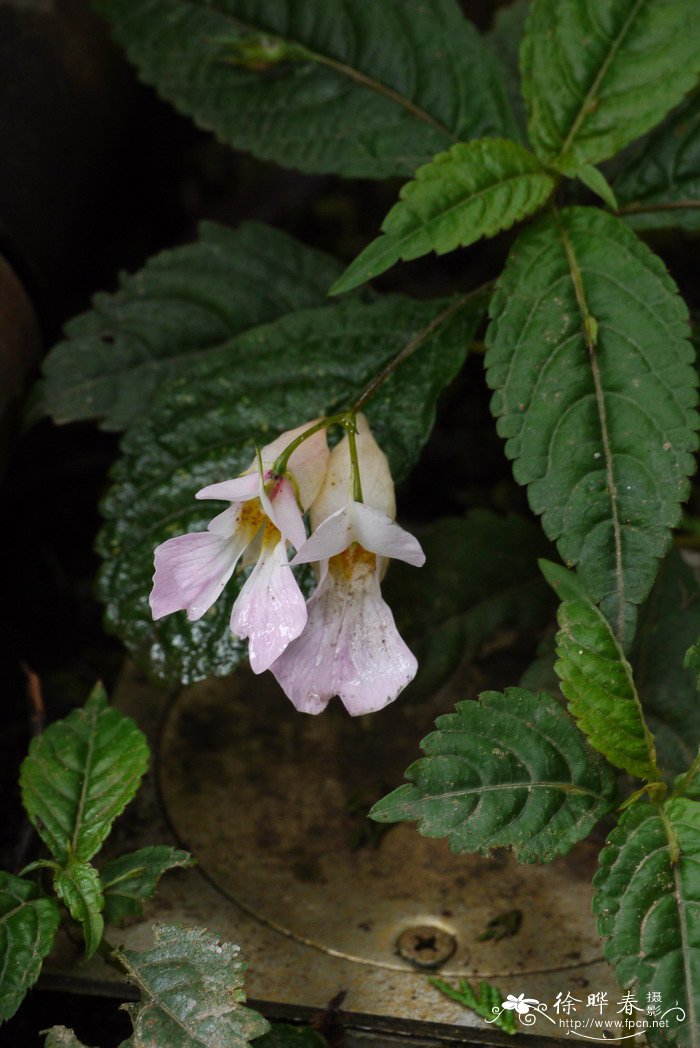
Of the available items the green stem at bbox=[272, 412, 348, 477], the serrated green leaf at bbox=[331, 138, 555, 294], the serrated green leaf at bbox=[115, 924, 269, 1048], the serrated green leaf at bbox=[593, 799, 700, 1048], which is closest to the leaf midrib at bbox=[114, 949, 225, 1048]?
the serrated green leaf at bbox=[115, 924, 269, 1048]

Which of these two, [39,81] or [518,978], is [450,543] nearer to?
[518,978]

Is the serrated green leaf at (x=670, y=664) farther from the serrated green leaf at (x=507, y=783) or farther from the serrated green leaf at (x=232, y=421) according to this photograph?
the serrated green leaf at (x=232, y=421)

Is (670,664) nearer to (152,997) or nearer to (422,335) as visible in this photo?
(422,335)

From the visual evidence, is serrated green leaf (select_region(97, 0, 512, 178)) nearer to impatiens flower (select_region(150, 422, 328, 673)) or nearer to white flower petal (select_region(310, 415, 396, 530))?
white flower petal (select_region(310, 415, 396, 530))

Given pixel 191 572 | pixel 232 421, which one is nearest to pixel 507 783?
pixel 191 572

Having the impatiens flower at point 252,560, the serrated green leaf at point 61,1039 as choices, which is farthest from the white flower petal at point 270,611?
the serrated green leaf at point 61,1039

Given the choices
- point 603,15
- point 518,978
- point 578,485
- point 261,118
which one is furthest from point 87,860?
point 603,15
